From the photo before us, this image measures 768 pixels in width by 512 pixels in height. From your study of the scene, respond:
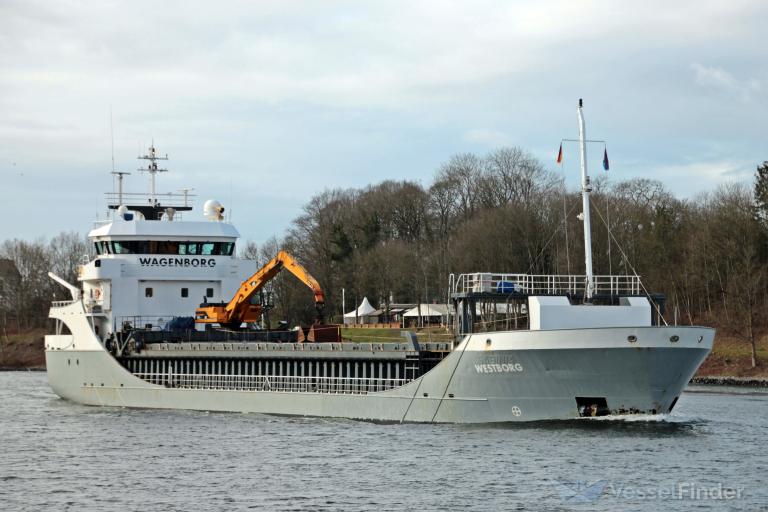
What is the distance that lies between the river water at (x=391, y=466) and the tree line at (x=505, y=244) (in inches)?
898

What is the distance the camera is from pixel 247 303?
155 ft

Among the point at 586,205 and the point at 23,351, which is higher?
the point at 586,205

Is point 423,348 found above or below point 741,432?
above

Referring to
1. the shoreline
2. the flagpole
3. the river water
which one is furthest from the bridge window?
the shoreline

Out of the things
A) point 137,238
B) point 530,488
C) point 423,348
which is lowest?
point 530,488

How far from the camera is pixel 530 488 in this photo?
25453 mm

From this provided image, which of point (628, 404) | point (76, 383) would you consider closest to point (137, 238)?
point (76, 383)

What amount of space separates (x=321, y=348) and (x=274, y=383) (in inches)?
125

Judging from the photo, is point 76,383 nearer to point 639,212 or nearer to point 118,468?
point 118,468

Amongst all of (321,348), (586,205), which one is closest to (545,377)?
(586,205)

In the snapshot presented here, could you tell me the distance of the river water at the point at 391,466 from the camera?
81.1 feet

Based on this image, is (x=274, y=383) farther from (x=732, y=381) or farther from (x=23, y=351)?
(x=23, y=351)

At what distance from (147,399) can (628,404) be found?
2145 centimetres

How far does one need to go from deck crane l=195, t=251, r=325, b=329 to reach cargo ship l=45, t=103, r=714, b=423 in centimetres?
8
